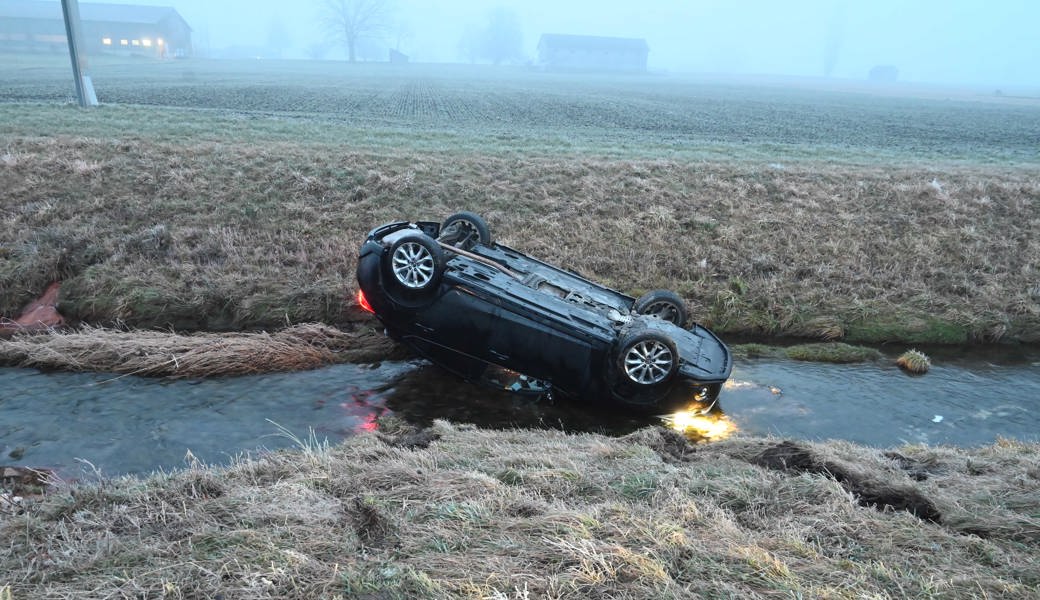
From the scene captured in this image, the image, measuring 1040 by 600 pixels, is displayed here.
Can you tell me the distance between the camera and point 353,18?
131125 millimetres

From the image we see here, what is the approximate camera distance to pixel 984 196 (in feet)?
56.2

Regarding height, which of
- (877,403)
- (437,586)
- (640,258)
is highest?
(437,586)

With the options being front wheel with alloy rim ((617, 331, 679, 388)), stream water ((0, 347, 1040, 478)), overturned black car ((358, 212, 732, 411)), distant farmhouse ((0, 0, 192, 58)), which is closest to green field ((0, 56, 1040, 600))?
stream water ((0, 347, 1040, 478))

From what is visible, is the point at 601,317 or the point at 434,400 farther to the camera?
the point at 434,400

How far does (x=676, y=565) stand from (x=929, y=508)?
2.66 meters

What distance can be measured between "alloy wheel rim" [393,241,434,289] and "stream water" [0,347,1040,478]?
1807 millimetres

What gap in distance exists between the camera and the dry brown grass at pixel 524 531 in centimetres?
341

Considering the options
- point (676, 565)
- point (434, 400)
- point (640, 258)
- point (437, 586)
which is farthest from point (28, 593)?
point (640, 258)

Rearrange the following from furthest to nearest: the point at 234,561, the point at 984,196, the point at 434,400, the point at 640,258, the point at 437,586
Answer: the point at 984,196 → the point at 640,258 → the point at 434,400 → the point at 234,561 → the point at 437,586

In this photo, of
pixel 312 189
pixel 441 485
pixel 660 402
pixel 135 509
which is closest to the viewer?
pixel 135 509

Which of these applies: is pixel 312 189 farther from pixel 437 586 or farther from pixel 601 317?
pixel 437 586

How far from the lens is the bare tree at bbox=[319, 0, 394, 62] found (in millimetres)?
130000

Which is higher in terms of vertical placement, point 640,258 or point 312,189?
point 312,189

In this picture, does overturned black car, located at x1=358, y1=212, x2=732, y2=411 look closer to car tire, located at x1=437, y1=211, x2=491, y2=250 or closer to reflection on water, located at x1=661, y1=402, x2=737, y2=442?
reflection on water, located at x1=661, y1=402, x2=737, y2=442
